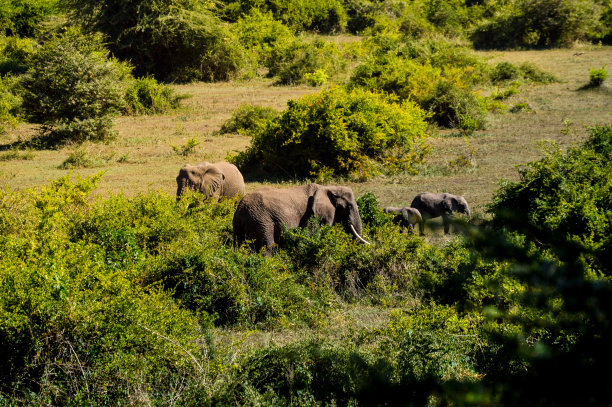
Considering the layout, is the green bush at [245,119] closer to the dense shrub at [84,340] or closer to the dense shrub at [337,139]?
the dense shrub at [337,139]

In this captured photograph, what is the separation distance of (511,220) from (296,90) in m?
26.9

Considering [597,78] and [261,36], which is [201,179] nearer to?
[597,78]

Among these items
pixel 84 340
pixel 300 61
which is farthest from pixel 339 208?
pixel 300 61

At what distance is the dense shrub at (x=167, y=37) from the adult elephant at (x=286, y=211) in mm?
23413

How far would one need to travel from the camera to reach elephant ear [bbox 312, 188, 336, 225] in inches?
369

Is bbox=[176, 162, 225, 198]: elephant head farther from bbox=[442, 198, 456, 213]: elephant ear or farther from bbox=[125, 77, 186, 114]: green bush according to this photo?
bbox=[125, 77, 186, 114]: green bush

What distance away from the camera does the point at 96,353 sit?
5.30 meters

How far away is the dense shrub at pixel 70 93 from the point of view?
1878 centimetres

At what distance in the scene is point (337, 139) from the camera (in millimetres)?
14836

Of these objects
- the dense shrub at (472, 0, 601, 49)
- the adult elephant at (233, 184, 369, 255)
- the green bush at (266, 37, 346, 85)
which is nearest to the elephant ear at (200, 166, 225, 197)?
the adult elephant at (233, 184, 369, 255)

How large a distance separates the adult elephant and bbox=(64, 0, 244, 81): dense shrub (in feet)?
76.8

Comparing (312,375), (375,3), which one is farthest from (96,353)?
(375,3)

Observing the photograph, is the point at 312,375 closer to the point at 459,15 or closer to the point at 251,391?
the point at 251,391

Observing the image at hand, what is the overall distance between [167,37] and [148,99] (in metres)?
7.41
